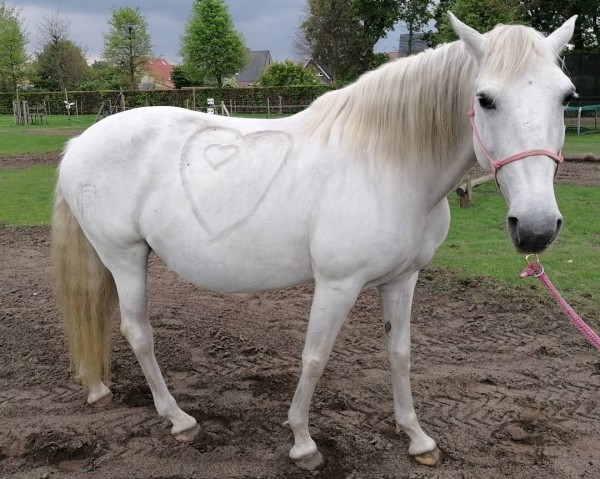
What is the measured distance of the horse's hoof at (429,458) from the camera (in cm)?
273

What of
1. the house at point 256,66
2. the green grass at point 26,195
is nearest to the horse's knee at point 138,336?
the green grass at point 26,195

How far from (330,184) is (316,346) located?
2.56ft

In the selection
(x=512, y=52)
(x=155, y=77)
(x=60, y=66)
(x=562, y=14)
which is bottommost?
(x=512, y=52)

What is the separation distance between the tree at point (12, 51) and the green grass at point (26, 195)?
29216 millimetres

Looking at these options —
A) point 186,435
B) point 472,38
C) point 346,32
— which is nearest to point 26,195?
point 186,435

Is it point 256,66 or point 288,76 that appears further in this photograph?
point 256,66

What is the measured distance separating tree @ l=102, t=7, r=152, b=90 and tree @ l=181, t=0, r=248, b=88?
11.7ft

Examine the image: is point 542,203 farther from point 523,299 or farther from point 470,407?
point 523,299

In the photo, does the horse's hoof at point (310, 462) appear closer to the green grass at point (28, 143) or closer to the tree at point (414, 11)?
the green grass at point (28, 143)

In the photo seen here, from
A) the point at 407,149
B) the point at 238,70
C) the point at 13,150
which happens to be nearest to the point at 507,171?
the point at 407,149

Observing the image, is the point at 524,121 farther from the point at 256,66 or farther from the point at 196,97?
the point at 256,66

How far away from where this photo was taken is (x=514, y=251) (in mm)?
6117

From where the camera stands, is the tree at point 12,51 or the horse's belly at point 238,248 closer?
the horse's belly at point 238,248

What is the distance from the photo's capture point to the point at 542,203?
5.61ft
